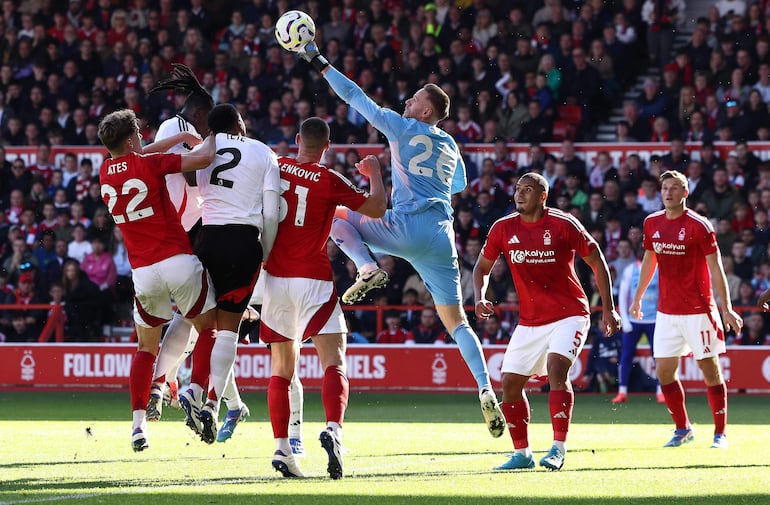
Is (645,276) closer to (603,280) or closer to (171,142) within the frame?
(603,280)

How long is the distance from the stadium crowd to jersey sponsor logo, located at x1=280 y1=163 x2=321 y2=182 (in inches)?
391

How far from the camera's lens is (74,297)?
19.8 m

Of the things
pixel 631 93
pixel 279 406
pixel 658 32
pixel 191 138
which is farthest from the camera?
pixel 631 93

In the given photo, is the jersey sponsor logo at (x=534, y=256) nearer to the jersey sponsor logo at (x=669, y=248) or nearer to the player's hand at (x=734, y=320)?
the player's hand at (x=734, y=320)

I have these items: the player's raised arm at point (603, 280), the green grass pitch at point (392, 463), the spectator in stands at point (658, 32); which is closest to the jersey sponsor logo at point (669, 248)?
the green grass pitch at point (392, 463)

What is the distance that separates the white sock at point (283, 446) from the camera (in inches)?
334

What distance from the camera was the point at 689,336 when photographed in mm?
10930

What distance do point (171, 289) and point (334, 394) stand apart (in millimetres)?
1388

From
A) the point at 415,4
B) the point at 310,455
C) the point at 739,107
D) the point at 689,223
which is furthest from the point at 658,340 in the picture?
the point at 415,4

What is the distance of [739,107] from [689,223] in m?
9.46

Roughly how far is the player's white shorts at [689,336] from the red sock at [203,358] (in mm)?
4031

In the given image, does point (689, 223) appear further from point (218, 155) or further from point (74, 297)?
point (74, 297)

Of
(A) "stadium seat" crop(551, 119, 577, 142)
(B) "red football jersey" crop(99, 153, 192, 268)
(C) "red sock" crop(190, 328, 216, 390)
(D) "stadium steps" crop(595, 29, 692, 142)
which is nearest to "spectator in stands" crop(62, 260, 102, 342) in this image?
(A) "stadium seat" crop(551, 119, 577, 142)

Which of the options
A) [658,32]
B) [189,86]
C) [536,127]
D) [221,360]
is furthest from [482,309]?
[658,32]
